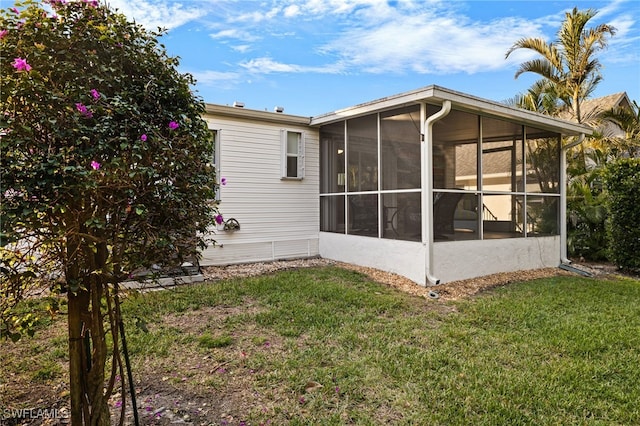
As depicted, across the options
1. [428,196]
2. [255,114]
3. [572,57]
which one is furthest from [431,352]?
[572,57]

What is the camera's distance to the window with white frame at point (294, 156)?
838 cm

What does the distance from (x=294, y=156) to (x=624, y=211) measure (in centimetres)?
690

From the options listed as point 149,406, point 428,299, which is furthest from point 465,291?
point 149,406

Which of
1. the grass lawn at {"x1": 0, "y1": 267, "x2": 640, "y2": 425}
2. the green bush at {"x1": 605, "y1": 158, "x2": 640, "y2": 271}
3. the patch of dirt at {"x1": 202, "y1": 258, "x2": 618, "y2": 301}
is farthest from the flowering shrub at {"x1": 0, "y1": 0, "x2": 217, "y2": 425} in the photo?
the green bush at {"x1": 605, "y1": 158, "x2": 640, "y2": 271}

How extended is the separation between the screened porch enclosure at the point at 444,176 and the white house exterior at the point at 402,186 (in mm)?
23

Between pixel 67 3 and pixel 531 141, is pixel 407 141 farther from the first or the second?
pixel 67 3

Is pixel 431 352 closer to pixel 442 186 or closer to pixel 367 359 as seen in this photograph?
pixel 367 359

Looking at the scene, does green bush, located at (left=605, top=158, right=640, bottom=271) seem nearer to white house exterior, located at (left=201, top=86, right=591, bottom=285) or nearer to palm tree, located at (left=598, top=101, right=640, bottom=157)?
white house exterior, located at (left=201, top=86, right=591, bottom=285)

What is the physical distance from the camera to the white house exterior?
20.7ft

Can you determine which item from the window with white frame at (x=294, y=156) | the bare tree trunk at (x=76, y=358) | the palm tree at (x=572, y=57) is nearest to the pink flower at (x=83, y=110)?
the bare tree trunk at (x=76, y=358)

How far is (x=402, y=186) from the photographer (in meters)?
6.59

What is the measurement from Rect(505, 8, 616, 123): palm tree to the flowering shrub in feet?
38.3

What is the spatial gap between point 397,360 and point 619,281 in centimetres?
598

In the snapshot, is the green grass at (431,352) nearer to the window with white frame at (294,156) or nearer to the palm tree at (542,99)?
the window with white frame at (294,156)
